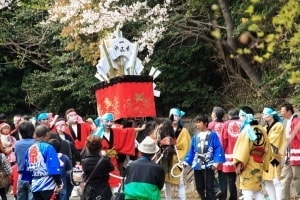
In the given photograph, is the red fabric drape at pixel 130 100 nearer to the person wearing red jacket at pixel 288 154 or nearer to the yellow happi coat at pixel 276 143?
the person wearing red jacket at pixel 288 154

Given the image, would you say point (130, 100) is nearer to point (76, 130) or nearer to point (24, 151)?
point (76, 130)

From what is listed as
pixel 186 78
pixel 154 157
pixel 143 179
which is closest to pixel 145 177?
pixel 143 179

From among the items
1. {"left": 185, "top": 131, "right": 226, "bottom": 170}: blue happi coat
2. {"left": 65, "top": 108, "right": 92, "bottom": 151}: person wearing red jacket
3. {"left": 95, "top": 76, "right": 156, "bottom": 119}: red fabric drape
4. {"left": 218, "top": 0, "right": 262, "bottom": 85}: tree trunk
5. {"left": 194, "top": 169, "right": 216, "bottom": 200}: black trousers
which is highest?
{"left": 218, "top": 0, "right": 262, "bottom": 85}: tree trunk

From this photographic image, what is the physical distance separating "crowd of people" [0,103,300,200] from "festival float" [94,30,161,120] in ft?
1.09

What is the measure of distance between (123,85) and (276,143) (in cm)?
414

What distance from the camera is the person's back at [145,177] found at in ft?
31.5

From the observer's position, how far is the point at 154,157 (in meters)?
11.8

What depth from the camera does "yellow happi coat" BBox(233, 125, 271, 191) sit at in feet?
38.9

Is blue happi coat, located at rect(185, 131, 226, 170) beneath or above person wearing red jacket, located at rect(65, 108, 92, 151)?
beneath

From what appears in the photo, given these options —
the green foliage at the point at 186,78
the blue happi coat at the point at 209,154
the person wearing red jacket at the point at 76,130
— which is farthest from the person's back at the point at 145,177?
the green foliage at the point at 186,78

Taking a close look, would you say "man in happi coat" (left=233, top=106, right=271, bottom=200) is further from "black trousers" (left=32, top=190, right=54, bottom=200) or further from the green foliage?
the green foliage

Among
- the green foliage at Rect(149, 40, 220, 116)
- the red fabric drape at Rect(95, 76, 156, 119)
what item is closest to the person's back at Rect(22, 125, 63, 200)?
the red fabric drape at Rect(95, 76, 156, 119)

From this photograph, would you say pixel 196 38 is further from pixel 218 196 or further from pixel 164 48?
pixel 218 196

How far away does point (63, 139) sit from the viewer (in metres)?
13.6
